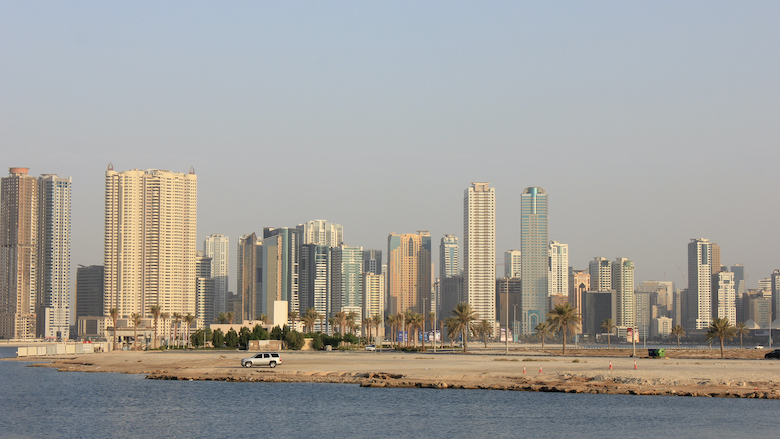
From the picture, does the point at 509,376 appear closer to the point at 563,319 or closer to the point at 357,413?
the point at 357,413

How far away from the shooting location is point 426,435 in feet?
159

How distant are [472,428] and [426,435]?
3.37 m

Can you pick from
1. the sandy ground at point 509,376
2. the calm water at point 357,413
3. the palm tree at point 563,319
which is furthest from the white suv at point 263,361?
the palm tree at point 563,319

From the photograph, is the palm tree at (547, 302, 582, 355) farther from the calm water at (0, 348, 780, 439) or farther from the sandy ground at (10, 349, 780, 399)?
the calm water at (0, 348, 780, 439)

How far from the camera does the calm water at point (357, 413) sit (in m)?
49.1

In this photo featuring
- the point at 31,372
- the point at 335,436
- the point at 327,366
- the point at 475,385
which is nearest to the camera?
the point at 335,436

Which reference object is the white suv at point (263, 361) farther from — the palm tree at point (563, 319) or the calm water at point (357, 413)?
the palm tree at point (563, 319)

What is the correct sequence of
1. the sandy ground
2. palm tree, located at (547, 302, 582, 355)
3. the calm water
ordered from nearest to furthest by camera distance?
the calm water → the sandy ground → palm tree, located at (547, 302, 582, 355)

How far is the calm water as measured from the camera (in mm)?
49094

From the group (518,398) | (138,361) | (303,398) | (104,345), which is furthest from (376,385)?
(104,345)

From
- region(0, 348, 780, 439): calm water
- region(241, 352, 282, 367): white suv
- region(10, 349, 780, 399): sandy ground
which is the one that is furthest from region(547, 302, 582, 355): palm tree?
region(0, 348, 780, 439): calm water

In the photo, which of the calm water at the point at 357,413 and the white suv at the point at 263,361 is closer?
the calm water at the point at 357,413

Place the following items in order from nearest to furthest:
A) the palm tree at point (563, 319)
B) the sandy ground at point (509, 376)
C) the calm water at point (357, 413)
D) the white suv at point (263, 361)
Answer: the calm water at point (357, 413) → the sandy ground at point (509, 376) → the white suv at point (263, 361) → the palm tree at point (563, 319)

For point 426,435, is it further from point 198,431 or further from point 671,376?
point 671,376
